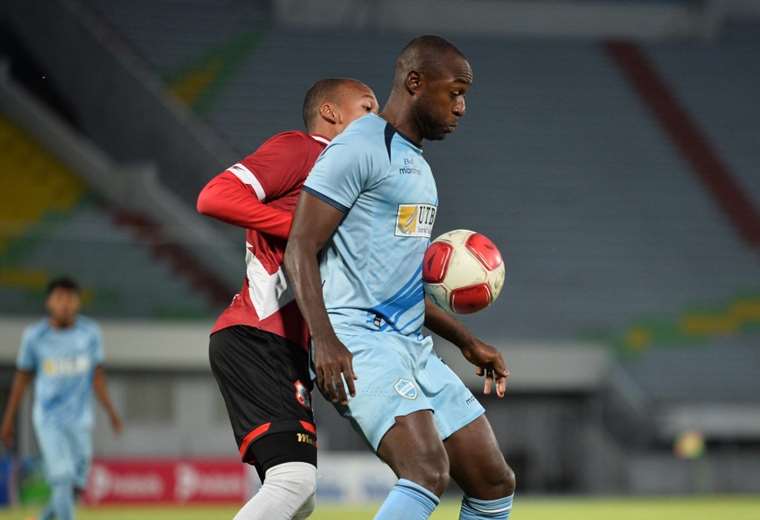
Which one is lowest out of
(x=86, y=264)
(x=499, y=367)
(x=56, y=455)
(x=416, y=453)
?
(x=416, y=453)

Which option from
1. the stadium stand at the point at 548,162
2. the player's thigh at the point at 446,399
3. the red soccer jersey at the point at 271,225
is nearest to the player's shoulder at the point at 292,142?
the red soccer jersey at the point at 271,225

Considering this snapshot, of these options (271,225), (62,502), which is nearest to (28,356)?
(62,502)

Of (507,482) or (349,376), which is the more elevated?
(349,376)

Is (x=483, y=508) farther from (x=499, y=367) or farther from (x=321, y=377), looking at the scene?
(x=321, y=377)

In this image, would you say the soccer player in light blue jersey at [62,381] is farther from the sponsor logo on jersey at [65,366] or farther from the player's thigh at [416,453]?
the player's thigh at [416,453]

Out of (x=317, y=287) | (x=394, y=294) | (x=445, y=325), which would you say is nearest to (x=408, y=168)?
(x=394, y=294)

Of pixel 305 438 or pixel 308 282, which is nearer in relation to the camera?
pixel 308 282

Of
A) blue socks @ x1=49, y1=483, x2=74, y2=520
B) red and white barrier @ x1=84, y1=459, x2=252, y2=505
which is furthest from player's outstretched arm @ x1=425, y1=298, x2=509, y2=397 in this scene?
red and white barrier @ x1=84, y1=459, x2=252, y2=505

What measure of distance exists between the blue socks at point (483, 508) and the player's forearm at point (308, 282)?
0.88 m

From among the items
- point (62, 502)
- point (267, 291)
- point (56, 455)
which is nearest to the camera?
point (267, 291)

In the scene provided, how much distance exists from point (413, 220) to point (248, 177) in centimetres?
60

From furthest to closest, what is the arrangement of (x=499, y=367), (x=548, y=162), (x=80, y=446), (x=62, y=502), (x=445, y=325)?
(x=548, y=162) → (x=80, y=446) → (x=62, y=502) → (x=499, y=367) → (x=445, y=325)

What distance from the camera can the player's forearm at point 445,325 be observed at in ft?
16.5

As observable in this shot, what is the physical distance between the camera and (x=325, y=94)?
5.26m
